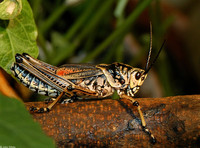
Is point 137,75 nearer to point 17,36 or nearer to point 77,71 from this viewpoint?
point 77,71

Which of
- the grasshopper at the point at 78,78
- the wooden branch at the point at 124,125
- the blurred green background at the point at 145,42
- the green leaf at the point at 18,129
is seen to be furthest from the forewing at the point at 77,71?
the green leaf at the point at 18,129

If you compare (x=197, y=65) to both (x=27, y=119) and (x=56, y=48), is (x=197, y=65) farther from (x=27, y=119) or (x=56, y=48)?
(x=27, y=119)

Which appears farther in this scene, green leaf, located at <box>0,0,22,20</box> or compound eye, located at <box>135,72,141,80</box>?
compound eye, located at <box>135,72,141,80</box>

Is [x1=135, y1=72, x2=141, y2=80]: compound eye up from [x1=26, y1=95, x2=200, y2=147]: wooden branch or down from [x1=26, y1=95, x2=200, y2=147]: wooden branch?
up

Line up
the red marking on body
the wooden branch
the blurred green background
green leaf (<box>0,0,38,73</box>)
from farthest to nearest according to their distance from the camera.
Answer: the blurred green background
the red marking on body
green leaf (<box>0,0,38,73</box>)
the wooden branch

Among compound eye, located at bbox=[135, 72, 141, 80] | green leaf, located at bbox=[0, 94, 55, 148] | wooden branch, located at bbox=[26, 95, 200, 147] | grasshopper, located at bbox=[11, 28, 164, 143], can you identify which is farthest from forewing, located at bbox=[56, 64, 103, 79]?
green leaf, located at bbox=[0, 94, 55, 148]

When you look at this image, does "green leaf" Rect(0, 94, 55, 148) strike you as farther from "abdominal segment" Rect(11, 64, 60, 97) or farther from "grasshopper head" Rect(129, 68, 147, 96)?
"grasshopper head" Rect(129, 68, 147, 96)
